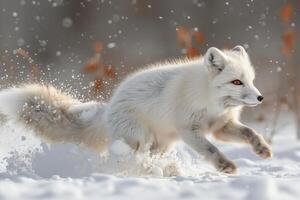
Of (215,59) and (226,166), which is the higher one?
(215,59)

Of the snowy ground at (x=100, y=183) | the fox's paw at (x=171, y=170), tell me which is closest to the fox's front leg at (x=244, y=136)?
the fox's paw at (x=171, y=170)

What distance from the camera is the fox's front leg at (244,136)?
16.7 ft

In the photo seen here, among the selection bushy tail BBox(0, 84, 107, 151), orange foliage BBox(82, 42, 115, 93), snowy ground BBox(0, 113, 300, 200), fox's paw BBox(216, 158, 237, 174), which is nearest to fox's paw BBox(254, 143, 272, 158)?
fox's paw BBox(216, 158, 237, 174)

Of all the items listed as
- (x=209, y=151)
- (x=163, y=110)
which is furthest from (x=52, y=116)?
(x=209, y=151)

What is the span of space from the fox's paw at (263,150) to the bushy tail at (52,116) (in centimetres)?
135

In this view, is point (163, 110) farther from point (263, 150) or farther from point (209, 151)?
point (263, 150)

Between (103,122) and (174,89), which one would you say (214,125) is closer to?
(174,89)

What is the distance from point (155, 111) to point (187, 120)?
0.31 metres

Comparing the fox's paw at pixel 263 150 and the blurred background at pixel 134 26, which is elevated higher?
the blurred background at pixel 134 26

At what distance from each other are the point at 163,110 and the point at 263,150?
36.3 inches

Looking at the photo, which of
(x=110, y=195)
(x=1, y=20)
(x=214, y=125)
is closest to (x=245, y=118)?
(x=214, y=125)

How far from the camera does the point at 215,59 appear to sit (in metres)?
5.15

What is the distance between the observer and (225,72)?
5.12 meters

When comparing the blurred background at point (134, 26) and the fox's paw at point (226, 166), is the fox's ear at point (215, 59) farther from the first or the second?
the blurred background at point (134, 26)
